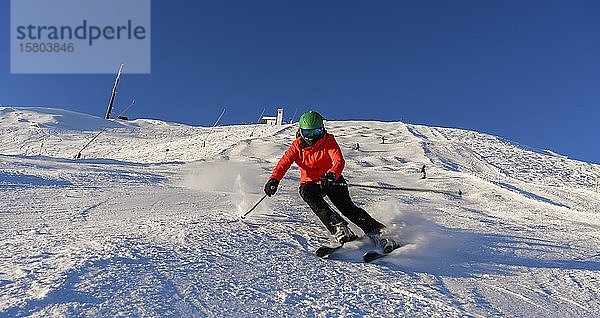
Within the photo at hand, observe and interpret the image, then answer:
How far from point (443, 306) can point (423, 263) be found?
3.02 ft

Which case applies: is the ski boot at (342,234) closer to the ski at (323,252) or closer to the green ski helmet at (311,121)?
the ski at (323,252)

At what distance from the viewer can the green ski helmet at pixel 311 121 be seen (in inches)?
179

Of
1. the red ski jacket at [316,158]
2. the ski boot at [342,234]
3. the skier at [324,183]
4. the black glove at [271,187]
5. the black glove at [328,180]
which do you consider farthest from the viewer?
the red ski jacket at [316,158]

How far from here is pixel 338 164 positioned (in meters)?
4.35

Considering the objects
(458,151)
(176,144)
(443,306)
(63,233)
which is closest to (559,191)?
(458,151)

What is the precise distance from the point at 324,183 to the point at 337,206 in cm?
35

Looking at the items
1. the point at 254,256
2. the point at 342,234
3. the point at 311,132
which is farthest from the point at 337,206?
the point at 254,256

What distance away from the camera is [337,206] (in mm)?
4312

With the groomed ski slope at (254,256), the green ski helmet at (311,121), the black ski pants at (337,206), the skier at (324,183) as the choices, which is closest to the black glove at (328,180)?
the skier at (324,183)

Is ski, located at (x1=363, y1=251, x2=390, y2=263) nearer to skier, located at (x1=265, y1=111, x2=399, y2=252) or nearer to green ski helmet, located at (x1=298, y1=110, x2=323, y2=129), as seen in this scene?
skier, located at (x1=265, y1=111, x2=399, y2=252)

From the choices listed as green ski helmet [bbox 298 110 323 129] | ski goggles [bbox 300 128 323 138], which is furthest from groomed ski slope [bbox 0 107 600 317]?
green ski helmet [bbox 298 110 323 129]

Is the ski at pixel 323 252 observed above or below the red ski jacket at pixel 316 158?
below

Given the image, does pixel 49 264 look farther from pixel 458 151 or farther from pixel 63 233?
pixel 458 151

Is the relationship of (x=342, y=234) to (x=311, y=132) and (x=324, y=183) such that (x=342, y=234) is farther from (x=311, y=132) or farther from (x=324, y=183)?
(x=311, y=132)
